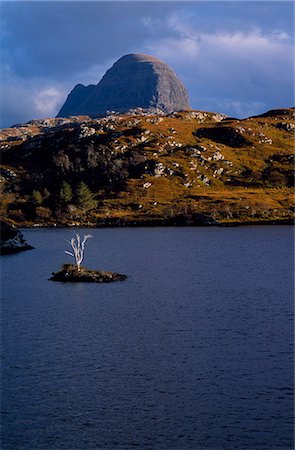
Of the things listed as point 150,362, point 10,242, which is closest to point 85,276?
point 150,362

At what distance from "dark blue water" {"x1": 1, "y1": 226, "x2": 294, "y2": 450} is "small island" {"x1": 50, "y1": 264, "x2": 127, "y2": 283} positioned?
321 centimetres

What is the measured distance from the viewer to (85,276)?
98.1 metres

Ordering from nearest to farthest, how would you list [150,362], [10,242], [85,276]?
1. [150,362]
2. [85,276]
3. [10,242]

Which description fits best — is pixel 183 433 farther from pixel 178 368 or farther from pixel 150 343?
pixel 150 343

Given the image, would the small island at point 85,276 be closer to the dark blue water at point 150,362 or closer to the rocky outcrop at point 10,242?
the dark blue water at point 150,362

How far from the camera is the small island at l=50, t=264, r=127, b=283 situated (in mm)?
97037

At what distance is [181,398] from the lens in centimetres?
4216

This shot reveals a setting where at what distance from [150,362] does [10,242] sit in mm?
→ 105302

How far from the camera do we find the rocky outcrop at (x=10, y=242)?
147750mm

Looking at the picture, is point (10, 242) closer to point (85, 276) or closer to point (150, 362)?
point (85, 276)

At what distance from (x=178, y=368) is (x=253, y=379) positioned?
6.87 meters

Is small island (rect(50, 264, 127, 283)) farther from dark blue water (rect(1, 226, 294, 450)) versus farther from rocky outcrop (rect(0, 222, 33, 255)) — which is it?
rocky outcrop (rect(0, 222, 33, 255))

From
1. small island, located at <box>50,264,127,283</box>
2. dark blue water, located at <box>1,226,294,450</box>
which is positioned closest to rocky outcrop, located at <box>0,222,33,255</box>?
dark blue water, located at <box>1,226,294,450</box>

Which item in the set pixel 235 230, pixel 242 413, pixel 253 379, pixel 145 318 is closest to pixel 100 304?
pixel 145 318
